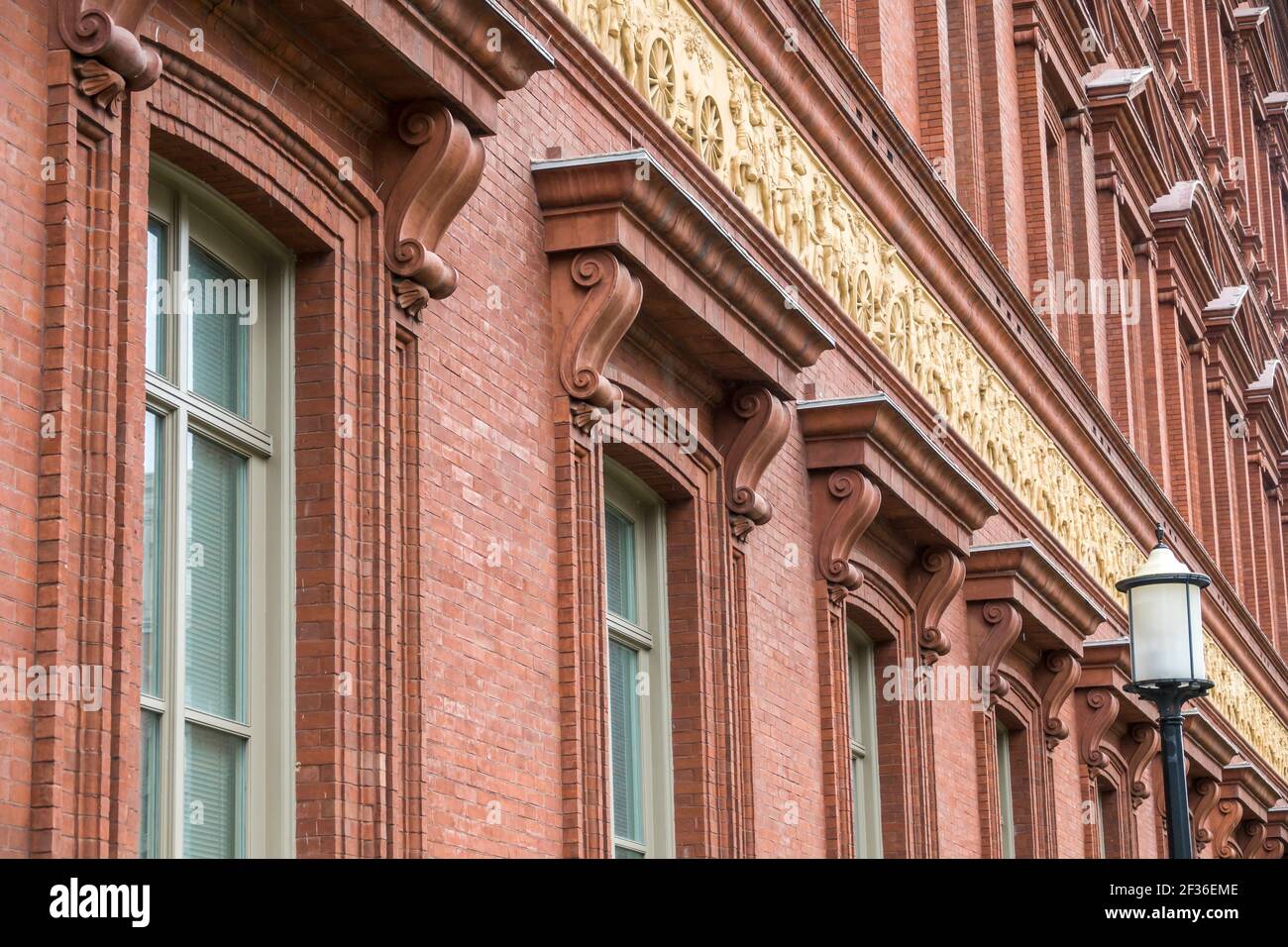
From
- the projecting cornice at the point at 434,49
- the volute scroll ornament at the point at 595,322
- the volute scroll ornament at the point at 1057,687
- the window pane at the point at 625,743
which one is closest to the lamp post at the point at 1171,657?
the window pane at the point at 625,743

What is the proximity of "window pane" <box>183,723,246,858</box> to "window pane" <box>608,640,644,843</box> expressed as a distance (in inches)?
137

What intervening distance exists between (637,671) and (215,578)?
3.98 m

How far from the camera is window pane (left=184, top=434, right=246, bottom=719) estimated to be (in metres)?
8.08

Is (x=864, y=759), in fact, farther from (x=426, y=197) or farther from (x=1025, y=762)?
(x=426, y=197)

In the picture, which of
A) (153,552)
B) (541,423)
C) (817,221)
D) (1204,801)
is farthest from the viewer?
(1204,801)

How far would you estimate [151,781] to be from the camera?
765 centimetres

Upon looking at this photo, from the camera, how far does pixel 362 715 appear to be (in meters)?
8.43

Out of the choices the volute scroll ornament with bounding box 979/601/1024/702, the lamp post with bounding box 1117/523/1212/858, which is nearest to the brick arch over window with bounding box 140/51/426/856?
the lamp post with bounding box 1117/523/1212/858

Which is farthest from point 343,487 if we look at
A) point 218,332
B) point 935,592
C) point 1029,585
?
point 1029,585

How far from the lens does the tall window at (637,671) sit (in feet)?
38.2

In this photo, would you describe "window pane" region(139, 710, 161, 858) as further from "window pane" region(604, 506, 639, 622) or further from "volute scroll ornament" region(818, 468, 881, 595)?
"volute scroll ornament" region(818, 468, 881, 595)
